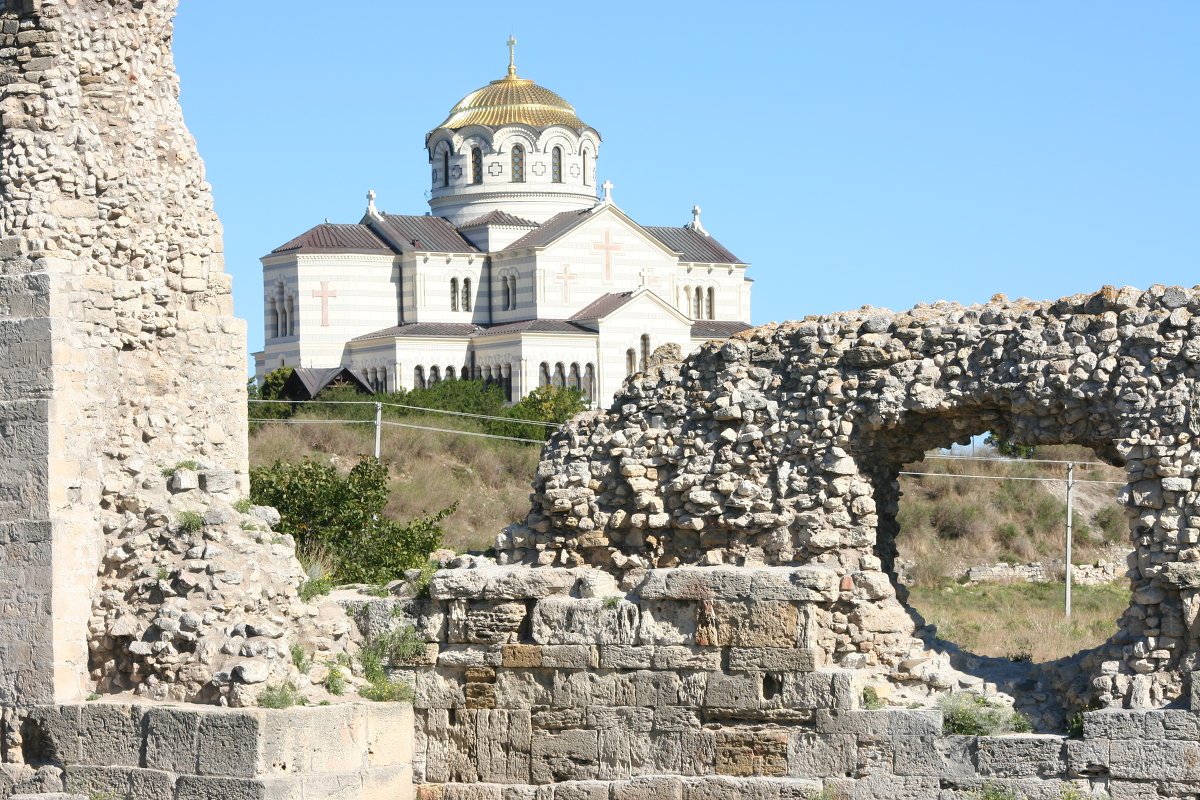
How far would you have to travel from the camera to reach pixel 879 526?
10.8 meters

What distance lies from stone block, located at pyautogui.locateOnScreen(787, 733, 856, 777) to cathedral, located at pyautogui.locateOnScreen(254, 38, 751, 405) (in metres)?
41.0

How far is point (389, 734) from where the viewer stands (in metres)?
9.91

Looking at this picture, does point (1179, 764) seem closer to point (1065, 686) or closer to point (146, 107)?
point (1065, 686)

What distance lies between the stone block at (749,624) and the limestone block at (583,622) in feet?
1.41

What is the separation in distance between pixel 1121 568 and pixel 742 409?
1481cm

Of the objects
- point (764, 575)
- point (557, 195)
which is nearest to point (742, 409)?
point (764, 575)

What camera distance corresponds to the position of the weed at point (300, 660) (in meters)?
9.77

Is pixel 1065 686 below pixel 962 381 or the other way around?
below

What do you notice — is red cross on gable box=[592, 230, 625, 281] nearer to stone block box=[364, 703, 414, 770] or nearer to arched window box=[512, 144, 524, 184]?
arched window box=[512, 144, 524, 184]

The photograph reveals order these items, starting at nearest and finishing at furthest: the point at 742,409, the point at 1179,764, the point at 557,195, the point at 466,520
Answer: the point at 1179,764
the point at 742,409
the point at 466,520
the point at 557,195

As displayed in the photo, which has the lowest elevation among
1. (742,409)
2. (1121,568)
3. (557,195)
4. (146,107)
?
(1121,568)

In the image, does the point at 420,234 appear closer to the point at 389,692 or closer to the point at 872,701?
the point at 389,692

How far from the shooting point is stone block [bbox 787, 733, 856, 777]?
9.33 metres

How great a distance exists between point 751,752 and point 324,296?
153 ft
